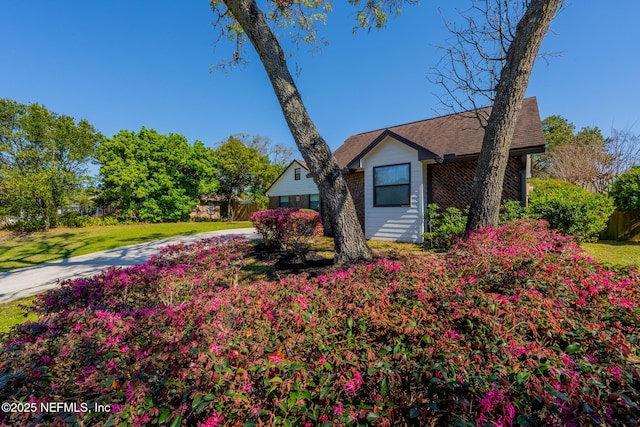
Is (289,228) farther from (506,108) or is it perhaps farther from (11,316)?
(506,108)

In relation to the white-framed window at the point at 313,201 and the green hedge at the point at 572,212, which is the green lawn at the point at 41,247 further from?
the green hedge at the point at 572,212

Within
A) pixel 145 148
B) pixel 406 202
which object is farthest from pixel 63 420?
pixel 145 148

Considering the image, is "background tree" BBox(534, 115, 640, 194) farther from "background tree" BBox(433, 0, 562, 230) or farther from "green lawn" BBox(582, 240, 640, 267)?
"background tree" BBox(433, 0, 562, 230)

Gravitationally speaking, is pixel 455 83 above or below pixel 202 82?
below

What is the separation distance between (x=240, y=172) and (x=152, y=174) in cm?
789

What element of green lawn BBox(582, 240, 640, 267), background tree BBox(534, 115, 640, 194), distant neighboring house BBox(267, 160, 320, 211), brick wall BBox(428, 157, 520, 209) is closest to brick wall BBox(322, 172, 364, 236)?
brick wall BBox(428, 157, 520, 209)

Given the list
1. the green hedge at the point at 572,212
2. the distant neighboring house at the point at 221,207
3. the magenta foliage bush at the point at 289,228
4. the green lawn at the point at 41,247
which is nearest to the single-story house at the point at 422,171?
the green hedge at the point at 572,212

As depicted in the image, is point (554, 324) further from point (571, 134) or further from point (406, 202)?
point (571, 134)

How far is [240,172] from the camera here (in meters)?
27.2

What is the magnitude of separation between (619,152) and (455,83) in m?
18.8

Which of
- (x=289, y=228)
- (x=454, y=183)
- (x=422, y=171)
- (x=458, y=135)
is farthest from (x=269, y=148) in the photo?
(x=289, y=228)

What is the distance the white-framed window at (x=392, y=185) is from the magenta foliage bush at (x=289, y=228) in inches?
131

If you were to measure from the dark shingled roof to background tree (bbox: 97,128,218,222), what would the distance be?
18069 millimetres

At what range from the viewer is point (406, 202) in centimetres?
963
